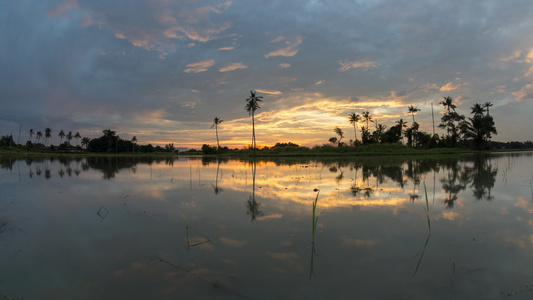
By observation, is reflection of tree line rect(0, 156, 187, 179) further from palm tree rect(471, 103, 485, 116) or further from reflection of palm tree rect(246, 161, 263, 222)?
palm tree rect(471, 103, 485, 116)

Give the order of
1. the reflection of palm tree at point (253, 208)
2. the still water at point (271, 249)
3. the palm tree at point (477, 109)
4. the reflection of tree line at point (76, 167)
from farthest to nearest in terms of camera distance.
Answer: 1. the palm tree at point (477, 109)
2. the reflection of tree line at point (76, 167)
3. the reflection of palm tree at point (253, 208)
4. the still water at point (271, 249)

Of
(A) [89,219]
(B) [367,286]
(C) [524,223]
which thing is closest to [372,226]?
(B) [367,286]

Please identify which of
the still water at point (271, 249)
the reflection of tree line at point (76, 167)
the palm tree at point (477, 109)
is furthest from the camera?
the palm tree at point (477, 109)

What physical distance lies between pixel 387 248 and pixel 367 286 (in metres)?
1.35

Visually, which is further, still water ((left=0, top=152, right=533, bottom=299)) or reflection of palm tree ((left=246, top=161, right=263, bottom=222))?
reflection of palm tree ((left=246, top=161, right=263, bottom=222))

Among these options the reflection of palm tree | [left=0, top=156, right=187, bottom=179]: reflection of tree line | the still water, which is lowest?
the still water

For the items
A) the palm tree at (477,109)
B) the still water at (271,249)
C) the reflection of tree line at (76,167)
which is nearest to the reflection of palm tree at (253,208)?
the still water at (271,249)

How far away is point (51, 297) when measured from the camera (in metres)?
3.13

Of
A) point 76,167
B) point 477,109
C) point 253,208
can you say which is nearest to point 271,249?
point 253,208

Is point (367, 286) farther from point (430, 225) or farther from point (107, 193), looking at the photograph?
point (107, 193)

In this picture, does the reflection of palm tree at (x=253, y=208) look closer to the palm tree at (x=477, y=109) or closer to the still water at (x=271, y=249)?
the still water at (x=271, y=249)

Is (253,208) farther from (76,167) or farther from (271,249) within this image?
(76,167)

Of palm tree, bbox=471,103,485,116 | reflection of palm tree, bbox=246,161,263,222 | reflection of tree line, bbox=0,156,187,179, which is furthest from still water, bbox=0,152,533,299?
palm tree, bbox=471,103,485,116

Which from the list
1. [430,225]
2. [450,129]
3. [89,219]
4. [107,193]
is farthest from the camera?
[450,129]
